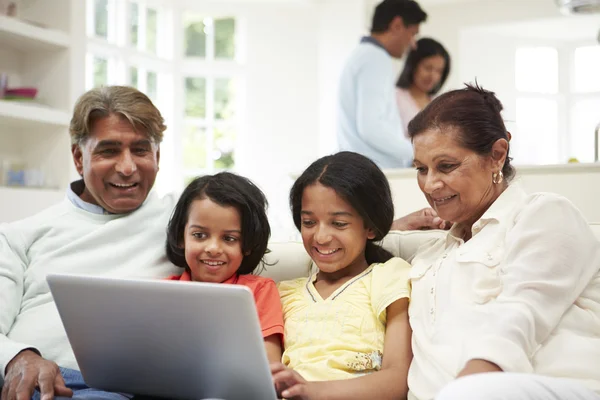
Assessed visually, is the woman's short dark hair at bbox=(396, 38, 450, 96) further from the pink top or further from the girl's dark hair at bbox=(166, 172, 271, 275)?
the girl's dark hair at bbox=(166, 172, 271, 275)

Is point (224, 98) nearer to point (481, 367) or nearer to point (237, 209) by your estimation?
point (237, 209)

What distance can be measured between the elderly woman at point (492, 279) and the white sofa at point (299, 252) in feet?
0.69

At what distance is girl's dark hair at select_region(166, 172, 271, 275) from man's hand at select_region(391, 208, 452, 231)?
0.40 m

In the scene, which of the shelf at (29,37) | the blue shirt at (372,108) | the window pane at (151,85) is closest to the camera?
the blue shirt at (372,108)

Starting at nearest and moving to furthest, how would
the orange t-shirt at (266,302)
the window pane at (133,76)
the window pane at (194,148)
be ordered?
1. the orange t-shirt at (266,302)
2. the window pane at (133,76)
3. the window pane at (194,148)

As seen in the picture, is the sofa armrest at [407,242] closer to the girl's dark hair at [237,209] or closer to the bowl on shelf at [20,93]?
the girl's dark hair at [237,209]

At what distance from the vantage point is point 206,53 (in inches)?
269

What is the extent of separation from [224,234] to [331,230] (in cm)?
26

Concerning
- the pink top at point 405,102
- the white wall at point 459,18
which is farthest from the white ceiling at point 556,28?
the pink top at point 405,102

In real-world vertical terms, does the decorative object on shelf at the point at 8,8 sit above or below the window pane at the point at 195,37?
below

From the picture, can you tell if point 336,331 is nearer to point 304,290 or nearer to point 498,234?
point 304,290

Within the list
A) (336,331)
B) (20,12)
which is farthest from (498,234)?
(20,12)

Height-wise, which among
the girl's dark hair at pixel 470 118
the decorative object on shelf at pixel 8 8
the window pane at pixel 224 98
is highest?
the decorative object on shelf at pixel 8 8

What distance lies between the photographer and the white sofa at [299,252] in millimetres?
1997
